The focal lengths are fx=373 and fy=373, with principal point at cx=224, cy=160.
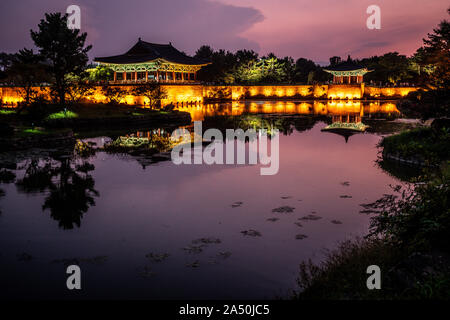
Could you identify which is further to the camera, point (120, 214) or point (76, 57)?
point (76, 57)

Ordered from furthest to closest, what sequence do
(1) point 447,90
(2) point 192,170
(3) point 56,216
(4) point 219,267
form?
(2) point 192,170
(1) point 447,90
(3) point 56,216
(4) point 219,267

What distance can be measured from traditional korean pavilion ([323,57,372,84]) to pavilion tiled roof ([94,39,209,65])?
2782 cm

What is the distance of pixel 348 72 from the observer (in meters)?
69.9

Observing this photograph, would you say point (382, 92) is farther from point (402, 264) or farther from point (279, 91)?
point (402, 264)

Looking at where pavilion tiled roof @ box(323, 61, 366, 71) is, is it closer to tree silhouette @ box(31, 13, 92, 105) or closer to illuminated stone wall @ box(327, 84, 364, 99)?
illuminated stone wall @ box(327, 84, 364, 99)

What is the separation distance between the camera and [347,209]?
1101 cm

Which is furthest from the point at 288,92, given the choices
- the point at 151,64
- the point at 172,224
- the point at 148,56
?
the point at 172,224

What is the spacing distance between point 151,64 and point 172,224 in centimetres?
4517

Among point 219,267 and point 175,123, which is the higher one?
point 175,123

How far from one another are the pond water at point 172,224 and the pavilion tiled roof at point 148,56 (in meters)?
36.8

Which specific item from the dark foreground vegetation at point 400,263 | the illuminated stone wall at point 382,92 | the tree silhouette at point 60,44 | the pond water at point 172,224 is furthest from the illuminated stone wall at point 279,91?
the dark foreground vegetation at point 400,263

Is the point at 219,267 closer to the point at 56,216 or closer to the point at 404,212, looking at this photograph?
the point at 404,212
